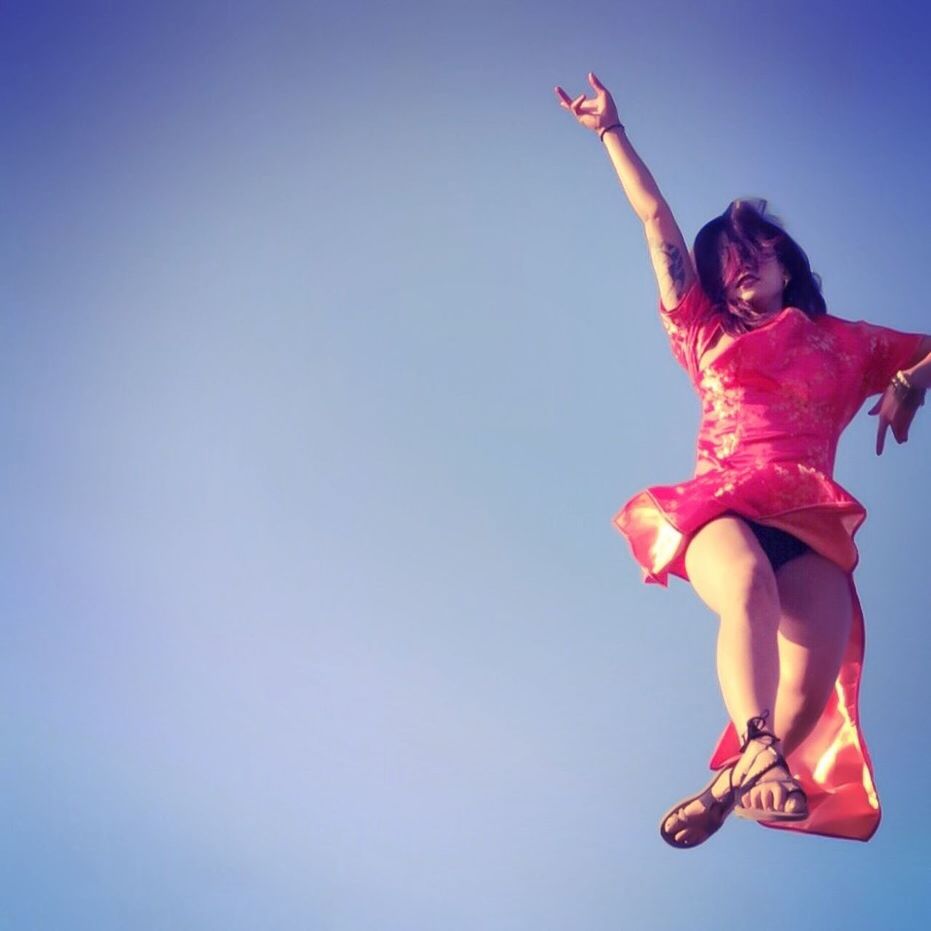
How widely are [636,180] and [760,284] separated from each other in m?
0.43

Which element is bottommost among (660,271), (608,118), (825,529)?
(825,529)

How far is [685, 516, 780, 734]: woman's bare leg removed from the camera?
2.89 meters

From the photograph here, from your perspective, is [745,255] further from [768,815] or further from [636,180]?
[768,815]

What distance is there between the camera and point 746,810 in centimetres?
272

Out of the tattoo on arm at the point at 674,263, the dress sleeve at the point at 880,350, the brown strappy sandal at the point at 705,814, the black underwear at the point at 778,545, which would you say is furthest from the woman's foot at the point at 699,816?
the tattoo on arm at the point at 674,263

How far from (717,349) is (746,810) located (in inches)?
48.2

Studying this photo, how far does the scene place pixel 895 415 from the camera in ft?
11.0

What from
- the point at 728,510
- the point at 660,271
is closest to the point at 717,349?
the point at 660,271

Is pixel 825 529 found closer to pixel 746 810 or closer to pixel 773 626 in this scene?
pixel 773 626

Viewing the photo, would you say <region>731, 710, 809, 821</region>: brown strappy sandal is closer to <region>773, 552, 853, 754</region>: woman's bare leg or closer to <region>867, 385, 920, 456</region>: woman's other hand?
<region>773, 552, 853, 754</region>: woman's bare leg

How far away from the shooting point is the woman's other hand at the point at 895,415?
11.0 ft

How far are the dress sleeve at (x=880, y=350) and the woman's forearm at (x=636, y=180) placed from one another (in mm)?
619

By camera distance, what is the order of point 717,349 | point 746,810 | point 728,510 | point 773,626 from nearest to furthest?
point 746,810 → point 773,626 → point 728,510 → point 717,349

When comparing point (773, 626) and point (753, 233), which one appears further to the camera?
point (753, 233)
